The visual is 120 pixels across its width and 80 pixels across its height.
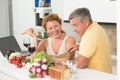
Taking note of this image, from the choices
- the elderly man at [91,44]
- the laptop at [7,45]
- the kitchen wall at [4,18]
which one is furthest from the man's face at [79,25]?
the kitchen wall at [4,18]

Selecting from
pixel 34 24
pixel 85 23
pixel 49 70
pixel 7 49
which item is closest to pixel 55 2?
pixel 34 24

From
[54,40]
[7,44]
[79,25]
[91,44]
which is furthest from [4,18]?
[91,44]

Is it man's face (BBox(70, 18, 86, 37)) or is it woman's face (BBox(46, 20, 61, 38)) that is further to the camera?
woman's face (BBox(46, 20, 61, 38))

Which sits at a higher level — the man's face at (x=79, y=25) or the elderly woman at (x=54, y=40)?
the man's face at (x=79, y=25)

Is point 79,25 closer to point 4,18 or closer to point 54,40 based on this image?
point 54,40

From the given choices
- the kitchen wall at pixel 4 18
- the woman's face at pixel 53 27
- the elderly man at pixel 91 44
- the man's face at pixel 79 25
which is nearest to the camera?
the elderly man at pixel 91 44

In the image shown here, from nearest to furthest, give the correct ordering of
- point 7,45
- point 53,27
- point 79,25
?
point 79,25 < point 53,27 < point 7,45

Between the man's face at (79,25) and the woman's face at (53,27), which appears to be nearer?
the man's face at (79,25)

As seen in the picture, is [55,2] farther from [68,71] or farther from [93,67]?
[68,71]

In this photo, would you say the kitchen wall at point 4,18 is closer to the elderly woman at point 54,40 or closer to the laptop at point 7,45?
the laptop at point 7,45

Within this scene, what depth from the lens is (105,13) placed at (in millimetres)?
3025

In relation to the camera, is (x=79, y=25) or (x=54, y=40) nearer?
(x=79, y=25)

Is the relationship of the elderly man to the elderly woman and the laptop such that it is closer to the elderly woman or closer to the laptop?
the elderly woman

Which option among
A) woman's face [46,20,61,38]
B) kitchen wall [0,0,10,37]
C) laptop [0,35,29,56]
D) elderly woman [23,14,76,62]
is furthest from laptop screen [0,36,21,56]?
kitchen wall [0,0,10,37]
